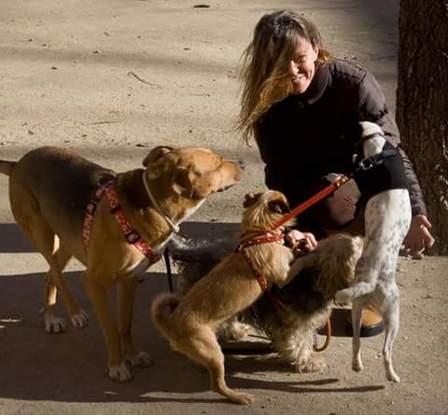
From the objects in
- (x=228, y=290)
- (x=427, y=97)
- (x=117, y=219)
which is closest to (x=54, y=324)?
(x=117, y=219)

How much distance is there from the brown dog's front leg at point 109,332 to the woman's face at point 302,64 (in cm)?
123

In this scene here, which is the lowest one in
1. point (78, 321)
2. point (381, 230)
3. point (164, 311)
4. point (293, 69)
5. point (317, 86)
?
point (78, 321)

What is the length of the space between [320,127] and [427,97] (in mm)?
832

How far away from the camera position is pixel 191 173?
3.95 metres

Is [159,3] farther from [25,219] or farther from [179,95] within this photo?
[25,219]

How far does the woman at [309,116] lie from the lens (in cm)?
404

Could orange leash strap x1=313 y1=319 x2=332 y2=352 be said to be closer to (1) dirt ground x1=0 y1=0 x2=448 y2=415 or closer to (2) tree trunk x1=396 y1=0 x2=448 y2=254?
(1) dirt ground x1=0 y1=0 x2=448 y2=415

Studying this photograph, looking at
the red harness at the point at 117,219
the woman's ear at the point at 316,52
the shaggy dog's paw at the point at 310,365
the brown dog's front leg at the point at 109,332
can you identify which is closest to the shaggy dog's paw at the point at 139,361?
the brown dog's front leg at the point at 109,332

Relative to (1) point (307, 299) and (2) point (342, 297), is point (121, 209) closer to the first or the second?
(1) point (307, 299)

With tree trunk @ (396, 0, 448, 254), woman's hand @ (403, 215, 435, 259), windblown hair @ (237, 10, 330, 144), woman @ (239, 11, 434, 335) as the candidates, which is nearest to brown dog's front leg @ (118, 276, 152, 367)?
woman @ (239, 11, 434, 335)

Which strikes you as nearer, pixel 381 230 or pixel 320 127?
pixel 381 230

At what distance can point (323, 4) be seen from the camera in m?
10.7

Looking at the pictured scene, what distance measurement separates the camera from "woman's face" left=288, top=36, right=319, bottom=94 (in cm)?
400

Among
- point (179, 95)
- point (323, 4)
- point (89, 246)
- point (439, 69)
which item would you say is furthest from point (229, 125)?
point (323, 4)
